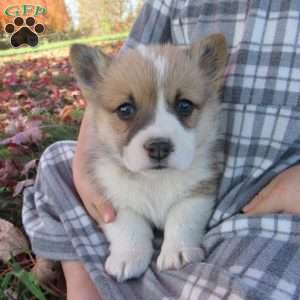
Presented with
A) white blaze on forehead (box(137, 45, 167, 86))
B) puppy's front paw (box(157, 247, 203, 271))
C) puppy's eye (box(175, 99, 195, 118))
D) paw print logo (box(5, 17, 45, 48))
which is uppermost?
white blaze on forehead (box(137, 45, 167, 86))

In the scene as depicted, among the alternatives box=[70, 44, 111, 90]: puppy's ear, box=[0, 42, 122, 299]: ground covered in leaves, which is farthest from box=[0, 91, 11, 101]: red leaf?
box=[70, 44, 111, 90]: puppy's ear

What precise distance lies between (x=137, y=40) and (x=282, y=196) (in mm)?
1263

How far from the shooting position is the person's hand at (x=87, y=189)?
2.63m

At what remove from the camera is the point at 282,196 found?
7.41 feet

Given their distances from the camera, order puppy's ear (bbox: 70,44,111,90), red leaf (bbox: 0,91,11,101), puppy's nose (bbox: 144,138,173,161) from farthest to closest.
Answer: red leaf (bbox: 0,91,11,101), puppy's ear (bbox: 70,44,111,90), puppy's nose (bbox: 144,138,173,161)

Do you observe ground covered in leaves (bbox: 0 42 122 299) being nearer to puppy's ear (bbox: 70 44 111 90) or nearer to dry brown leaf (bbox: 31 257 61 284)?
dry brown leaf (bbox: 31 257 61 284)

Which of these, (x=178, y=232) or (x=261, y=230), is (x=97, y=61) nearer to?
(x=178, y=232)

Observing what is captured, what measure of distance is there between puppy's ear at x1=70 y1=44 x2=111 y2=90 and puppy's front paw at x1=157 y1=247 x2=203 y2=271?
1025 millimetres

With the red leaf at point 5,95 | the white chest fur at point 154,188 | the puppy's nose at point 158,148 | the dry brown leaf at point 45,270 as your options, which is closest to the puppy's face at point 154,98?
the puppy's nose at point 158,148

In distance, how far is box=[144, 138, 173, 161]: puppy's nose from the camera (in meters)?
2.22

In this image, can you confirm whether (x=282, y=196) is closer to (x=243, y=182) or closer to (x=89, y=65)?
(x=243, y=182)

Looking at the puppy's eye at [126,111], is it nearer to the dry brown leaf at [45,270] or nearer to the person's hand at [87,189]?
the person's hand at [87,189]

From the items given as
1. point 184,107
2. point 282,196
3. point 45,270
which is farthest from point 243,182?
point 45,270

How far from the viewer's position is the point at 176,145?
7.44 feet
